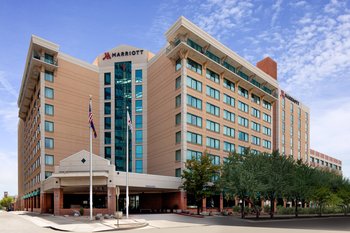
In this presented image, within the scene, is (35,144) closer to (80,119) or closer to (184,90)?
(80,119)

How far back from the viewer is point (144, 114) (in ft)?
254

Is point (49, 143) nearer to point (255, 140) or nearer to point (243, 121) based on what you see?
point (243, 121)

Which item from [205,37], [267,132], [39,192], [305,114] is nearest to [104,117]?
[39,192]

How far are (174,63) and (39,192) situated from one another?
36.2 m

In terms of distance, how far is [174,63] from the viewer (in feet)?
217

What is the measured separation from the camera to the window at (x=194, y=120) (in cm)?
6291

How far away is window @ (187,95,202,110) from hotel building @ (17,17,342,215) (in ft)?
0.59

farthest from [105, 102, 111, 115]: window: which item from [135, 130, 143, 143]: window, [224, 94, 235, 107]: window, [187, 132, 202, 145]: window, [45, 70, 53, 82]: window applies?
[224, 94, 235, 107]: window

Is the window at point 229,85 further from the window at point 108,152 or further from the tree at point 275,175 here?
the window at point 108,152

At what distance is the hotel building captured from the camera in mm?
61094

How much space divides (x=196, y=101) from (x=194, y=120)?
356cm

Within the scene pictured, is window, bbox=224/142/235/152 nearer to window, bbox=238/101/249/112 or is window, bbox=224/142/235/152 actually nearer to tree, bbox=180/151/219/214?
window, bbox=238/101/249/112

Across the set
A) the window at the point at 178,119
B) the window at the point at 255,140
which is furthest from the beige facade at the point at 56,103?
the window at the point at 255,140

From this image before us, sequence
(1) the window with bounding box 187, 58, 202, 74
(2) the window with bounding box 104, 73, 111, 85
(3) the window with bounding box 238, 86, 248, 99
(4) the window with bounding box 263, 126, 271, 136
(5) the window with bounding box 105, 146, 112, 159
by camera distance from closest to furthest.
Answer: (1) the window with bounding box 187, 58, 202, 74
(5) the window with bounding box 105, 146, 112, 159
(3) the window with bounding box 238, 86, 248, 99
(2) the window with bounding box 104, 73, 111, 85
(4) the window with bounding box 263, 126, 271, 136
